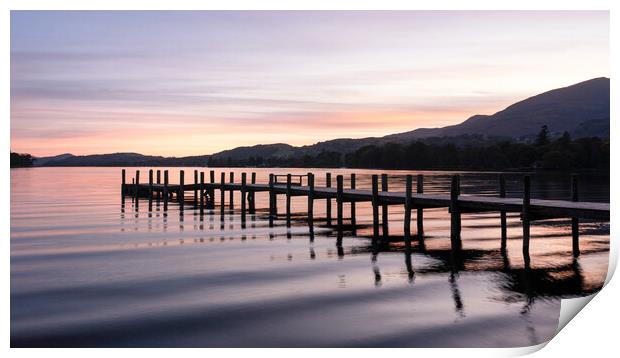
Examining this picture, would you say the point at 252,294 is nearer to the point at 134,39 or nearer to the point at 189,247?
the point at 189,247

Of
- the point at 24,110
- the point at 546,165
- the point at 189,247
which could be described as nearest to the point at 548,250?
the point at 189,247

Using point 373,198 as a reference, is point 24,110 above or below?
above

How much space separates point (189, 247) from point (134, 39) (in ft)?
21.4

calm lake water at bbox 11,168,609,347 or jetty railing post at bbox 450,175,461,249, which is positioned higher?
jetty railing post at bbox 450,175,461,249

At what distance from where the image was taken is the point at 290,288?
44.4ft

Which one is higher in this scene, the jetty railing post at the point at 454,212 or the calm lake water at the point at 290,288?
the jetty railing post at the point at 454,212

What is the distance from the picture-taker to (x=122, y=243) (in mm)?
21031

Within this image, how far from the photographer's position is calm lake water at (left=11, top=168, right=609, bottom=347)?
404 inches

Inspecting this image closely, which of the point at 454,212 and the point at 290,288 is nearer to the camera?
the point at 290,288

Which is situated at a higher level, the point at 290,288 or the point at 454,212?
the point at 454,212

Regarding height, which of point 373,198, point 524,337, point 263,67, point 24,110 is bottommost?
point 524,337

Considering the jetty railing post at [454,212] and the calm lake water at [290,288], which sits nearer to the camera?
the calm lake water at [290,288]

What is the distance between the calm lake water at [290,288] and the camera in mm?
10273

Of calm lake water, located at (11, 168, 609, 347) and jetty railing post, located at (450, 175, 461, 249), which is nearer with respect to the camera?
calm lake water, located at (11, 168, 609, 347)
